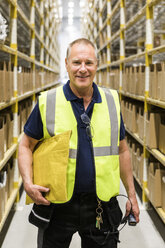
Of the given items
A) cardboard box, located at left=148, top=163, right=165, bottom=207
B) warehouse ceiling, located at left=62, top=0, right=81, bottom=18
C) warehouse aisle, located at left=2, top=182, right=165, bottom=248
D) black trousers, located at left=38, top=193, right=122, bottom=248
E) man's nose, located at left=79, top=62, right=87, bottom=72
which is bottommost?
warehouse aisle, located at left=2, top=182, right=165, bottom=248

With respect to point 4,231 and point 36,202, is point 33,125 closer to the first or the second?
point 36,202

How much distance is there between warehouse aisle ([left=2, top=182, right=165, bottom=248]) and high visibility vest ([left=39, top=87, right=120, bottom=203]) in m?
1.32

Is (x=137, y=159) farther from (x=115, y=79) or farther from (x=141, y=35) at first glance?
(x=141, y=35)

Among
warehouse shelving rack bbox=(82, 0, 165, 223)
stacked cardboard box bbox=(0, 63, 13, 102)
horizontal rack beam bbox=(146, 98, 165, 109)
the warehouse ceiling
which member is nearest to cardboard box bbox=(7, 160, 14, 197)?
stacked cardboard box bbox=(0, 63, 13, 102)

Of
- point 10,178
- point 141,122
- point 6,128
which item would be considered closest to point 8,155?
point 6,128

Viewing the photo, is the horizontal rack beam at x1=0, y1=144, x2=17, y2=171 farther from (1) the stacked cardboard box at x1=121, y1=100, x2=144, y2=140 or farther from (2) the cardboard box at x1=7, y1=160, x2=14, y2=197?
(1) the stacked cardboard box at x1=121, y1=100, x2=144, y2=140

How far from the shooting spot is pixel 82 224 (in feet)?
4.59

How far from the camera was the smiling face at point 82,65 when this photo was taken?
1354 mm

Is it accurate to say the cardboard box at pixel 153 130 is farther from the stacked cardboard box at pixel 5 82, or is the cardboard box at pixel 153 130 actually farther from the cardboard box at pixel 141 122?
the stacked cardboard box at pixel 5 82

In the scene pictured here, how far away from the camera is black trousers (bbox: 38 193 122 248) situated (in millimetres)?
1391

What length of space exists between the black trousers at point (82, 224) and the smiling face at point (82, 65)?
20.0 inches

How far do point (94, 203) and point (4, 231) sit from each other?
1.66 metres

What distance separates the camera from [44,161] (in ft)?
4.48

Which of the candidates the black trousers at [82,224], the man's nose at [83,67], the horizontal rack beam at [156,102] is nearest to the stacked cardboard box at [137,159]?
the horizontal rack beam at [156,102]
